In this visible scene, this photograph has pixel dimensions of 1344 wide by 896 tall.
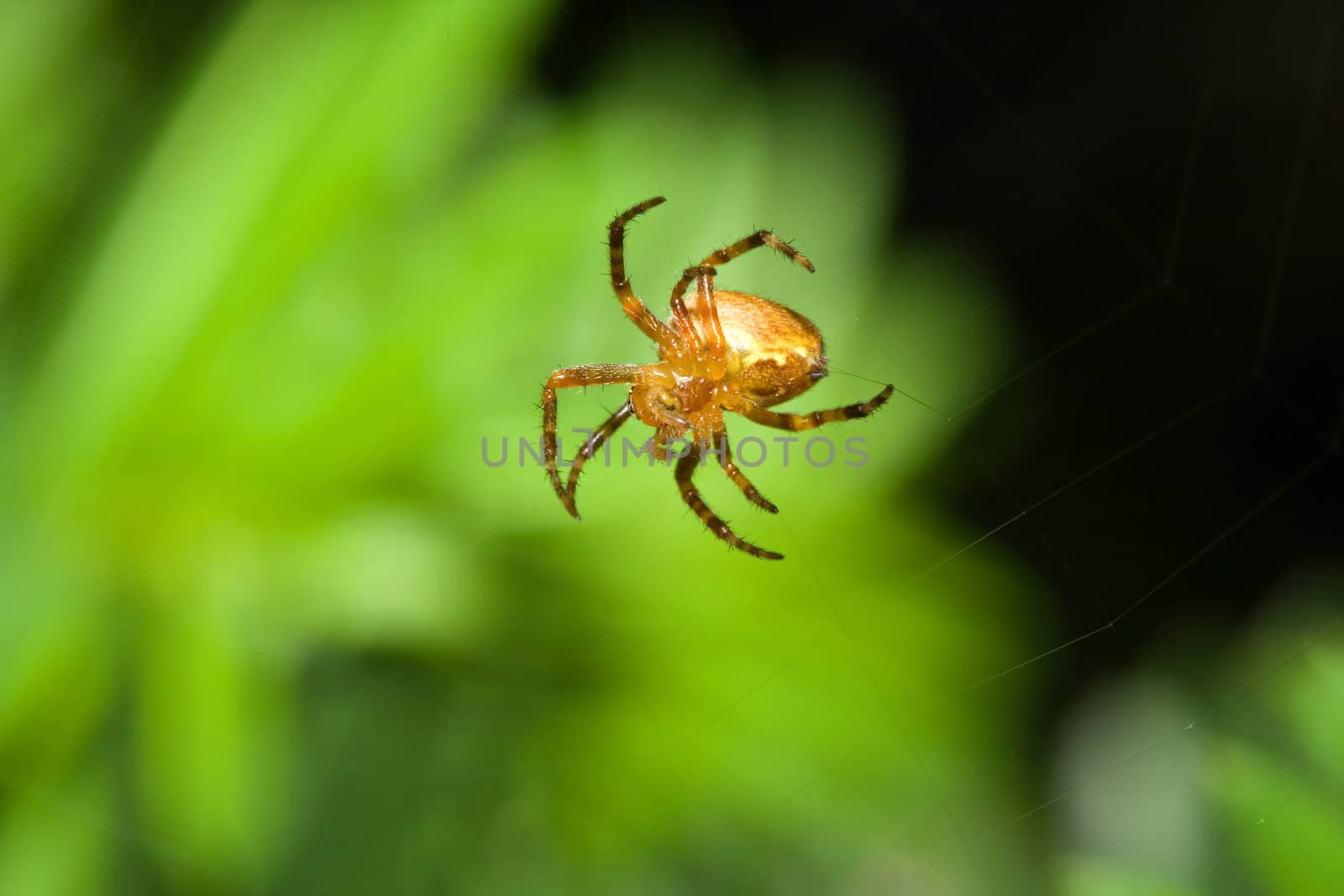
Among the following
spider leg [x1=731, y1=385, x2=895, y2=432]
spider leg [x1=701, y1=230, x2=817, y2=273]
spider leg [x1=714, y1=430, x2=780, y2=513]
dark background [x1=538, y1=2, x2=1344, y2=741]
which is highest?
dark background [x1=538, y1=2, x2=1344, y2=741]

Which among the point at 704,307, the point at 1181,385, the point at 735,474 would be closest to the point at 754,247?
the point at 704,307

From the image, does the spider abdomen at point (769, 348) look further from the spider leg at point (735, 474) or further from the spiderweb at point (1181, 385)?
the spiderweb at point (1181, 385)

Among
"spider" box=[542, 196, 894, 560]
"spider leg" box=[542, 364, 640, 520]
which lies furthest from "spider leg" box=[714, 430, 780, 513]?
"spider leg" box=[542, 364, 640, 520]

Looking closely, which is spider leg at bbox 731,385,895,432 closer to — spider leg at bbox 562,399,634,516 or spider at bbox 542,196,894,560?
spider at bbox 542,196,894,560

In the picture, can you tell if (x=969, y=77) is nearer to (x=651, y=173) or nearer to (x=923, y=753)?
(x=651, y=173)

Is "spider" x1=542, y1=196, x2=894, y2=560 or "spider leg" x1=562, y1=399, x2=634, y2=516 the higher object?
"spider" x1=542, y1=196, x2=894, y2=560

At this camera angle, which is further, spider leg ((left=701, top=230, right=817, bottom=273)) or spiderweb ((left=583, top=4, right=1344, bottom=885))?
spiderweb ((left=583, top=4, right=1344, bottom=885))
